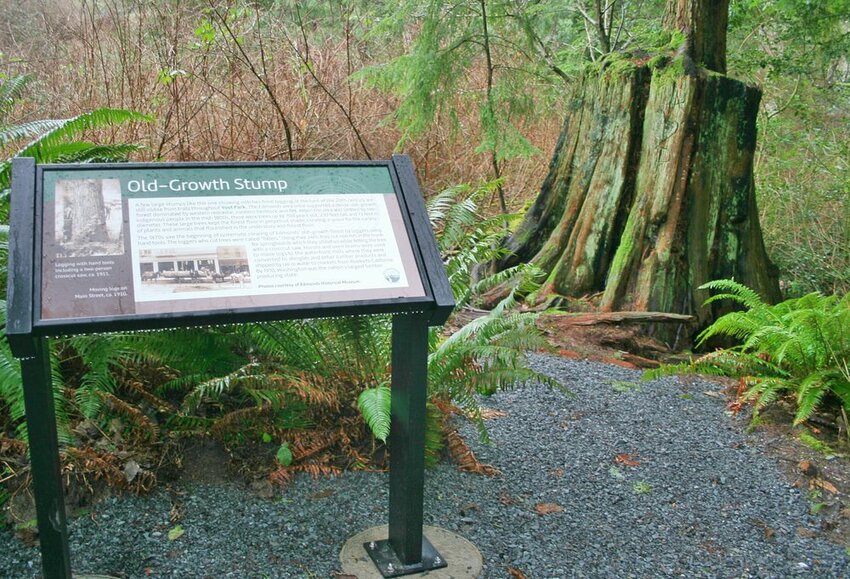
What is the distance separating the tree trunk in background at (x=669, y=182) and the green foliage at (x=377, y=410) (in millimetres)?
3278

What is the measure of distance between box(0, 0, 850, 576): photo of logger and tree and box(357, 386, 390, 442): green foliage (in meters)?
0.01

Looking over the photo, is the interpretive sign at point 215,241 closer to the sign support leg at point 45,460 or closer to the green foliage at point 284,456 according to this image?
the sign support leg at point 45,460

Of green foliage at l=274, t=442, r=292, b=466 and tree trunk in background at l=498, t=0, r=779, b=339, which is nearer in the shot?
green foliage at l=274, t=442, r=292, b=466

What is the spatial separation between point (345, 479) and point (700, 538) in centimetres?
152

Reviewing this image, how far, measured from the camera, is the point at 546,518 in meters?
3.44

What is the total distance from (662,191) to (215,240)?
418 centimetres

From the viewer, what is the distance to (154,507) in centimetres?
327

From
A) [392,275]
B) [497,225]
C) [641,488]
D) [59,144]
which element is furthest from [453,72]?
[392,275]

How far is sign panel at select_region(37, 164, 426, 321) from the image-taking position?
2402mm

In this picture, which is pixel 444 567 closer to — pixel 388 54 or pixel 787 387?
pixel 787 387

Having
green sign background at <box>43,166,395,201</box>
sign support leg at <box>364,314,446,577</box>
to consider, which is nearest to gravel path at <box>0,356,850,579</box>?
sign support leg at <box>364,314,446,577</box>

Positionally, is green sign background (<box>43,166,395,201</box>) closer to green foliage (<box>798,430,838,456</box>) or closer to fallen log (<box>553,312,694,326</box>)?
green foliage (<box>798,430,838,456</box>)

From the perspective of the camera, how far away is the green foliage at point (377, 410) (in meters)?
3.01

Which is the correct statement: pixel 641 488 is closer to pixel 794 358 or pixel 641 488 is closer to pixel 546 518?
pixel 546 518
